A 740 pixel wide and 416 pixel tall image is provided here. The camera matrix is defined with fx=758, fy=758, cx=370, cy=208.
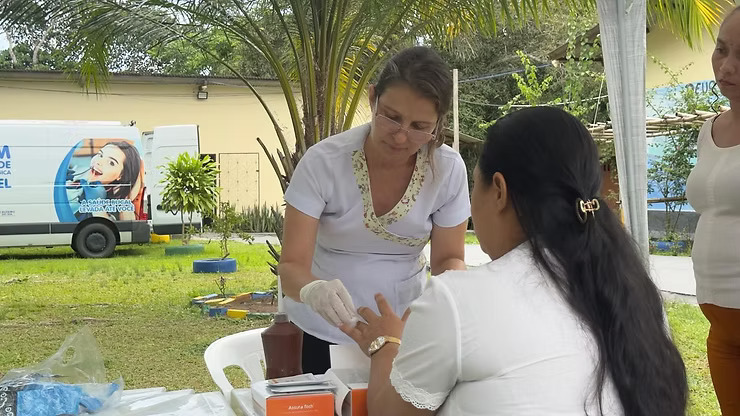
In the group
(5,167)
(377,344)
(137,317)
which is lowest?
(137,317)

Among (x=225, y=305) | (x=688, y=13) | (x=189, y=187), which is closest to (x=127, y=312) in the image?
(x=225, y=305)

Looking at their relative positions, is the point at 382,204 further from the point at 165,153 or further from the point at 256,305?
the point at 165,153

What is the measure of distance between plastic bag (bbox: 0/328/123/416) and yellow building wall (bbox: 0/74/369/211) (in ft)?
41.0

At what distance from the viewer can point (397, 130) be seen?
6.09ft

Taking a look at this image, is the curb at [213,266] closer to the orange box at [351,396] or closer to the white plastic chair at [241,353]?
the white plastic chair at [241,353]

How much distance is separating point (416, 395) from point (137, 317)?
579 centimetres

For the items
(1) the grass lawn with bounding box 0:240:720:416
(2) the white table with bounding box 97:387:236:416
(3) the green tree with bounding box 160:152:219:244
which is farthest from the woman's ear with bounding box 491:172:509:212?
(3) the green tree with bounding box 160:152:219:244

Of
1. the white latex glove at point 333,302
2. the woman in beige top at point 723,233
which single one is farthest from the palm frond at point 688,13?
the white latex glove at point 333,302

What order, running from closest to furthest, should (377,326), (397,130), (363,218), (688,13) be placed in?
(377,326)
(397,130)
(363,218)
(688,13)

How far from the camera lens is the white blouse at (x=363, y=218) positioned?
1965 mm

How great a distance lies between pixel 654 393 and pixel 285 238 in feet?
3.45

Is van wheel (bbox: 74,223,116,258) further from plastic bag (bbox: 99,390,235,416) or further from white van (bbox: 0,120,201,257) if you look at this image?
plastic bag (bbox: 99,390,235,416)

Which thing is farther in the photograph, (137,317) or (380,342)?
(137,317)

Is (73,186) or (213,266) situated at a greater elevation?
(73,186)
